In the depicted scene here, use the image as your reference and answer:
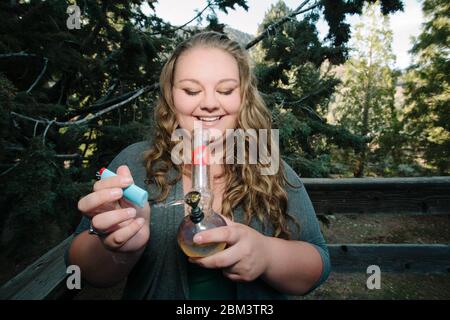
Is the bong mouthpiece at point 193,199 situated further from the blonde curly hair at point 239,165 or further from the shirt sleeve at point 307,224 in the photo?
the shirt sleeve at point 307,224

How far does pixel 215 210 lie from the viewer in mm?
1467

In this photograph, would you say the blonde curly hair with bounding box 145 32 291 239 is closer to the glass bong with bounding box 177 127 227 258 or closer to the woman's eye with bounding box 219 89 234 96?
the woman's eye with bounding box 219 89 234 96

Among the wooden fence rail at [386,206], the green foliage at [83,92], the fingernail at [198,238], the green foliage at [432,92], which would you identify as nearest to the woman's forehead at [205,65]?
the fingernail at [198,238]

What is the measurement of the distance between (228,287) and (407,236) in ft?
33.7

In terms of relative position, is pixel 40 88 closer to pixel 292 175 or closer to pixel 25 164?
pixel 25 164

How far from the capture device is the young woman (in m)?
1.04

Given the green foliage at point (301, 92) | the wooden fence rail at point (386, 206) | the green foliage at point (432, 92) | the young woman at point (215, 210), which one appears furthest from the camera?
the green foliage at point (432, 92)

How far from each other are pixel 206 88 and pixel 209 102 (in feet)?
0.24

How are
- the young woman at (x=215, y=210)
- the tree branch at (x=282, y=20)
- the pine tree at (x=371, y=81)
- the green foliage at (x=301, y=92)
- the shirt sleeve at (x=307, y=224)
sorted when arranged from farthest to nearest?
the pine tree at (x=371, y=81) < the tree branch at (x=282, y=20) < the green foliage at (x=301, y=92) < the shirt sleeve at (x=307, y=224) < the young woman at (x=215, y=210)

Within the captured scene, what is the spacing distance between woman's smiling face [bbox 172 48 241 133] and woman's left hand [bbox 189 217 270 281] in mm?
643

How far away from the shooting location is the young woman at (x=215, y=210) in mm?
1038

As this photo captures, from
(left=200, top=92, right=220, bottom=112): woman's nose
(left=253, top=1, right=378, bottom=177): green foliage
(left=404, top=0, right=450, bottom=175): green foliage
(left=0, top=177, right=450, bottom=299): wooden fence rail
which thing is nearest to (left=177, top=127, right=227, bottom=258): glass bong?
(left=200, top=92, right=220, bottom=112): woman's nose

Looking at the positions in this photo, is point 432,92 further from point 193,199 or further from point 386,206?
point 193,199
